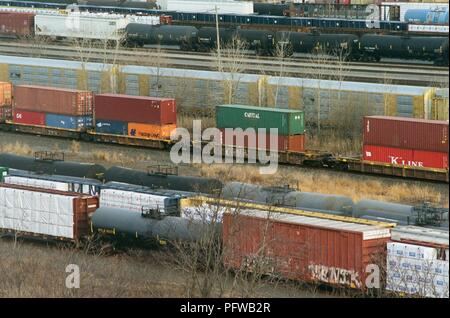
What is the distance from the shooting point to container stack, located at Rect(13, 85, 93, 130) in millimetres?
45781

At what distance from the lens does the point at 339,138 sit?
1710 inches

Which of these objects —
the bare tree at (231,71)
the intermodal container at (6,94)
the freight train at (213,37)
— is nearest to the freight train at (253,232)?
the bare tree at (231,71)

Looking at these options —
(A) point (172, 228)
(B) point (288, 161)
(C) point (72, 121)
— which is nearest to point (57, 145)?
(C) point (72, 121)

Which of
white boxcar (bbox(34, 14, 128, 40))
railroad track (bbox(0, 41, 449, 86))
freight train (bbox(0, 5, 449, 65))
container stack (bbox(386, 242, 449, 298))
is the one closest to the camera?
container stack (bbox(386, 242, 449, 298))

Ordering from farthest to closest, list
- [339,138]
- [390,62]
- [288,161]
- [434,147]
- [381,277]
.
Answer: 1. [390,62]
2. [339,138]
3. [288,161]
4. [434,147]
5. [381,277]

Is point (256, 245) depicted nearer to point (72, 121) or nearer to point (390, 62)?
point (72, 121)

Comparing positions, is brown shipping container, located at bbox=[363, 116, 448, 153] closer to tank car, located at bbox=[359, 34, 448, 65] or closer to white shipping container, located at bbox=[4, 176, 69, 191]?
white shipping container, located at bbox=[4, 176, 69, 191]

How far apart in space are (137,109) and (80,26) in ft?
93.3

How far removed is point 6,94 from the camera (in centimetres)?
4912

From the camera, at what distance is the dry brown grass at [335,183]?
1390 inches

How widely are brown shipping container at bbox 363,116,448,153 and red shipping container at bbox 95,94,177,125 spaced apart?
8.90 metres

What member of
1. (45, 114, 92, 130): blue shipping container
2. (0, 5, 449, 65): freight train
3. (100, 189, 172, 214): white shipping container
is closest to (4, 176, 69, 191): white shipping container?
(100, 189, 172, 214): white shipping container

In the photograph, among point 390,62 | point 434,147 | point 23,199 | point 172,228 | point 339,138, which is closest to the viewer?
point 172,228
